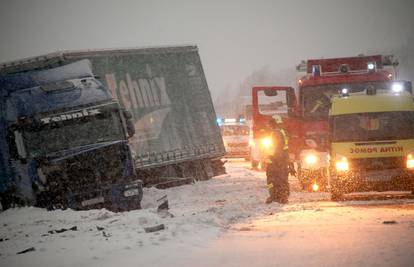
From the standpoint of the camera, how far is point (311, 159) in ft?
43.6

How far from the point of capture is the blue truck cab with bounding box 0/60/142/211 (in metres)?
11.5

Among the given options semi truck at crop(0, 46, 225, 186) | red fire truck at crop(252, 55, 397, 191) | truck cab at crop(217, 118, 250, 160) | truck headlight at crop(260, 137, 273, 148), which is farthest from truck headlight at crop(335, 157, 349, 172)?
truck cab at crop(217, 118, 250, 160)

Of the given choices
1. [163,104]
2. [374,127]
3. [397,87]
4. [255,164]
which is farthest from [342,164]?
[255,164]

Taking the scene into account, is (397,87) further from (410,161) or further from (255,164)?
(255,164)

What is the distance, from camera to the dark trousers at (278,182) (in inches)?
468

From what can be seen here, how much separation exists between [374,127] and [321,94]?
2587 mm

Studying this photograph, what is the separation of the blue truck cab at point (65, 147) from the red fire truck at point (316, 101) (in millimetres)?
3601

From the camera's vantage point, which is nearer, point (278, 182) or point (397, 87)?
point (278, 182)

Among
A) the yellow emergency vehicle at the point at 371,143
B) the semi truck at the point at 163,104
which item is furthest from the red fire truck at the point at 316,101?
the semi truck at the point at 163,104

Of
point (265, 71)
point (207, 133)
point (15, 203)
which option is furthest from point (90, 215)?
point (265, 71)

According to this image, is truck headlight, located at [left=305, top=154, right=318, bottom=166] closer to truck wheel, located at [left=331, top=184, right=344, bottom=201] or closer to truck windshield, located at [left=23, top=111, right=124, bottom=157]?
truck wheel, located at [left=331, top=184, right=344, bottom=201]

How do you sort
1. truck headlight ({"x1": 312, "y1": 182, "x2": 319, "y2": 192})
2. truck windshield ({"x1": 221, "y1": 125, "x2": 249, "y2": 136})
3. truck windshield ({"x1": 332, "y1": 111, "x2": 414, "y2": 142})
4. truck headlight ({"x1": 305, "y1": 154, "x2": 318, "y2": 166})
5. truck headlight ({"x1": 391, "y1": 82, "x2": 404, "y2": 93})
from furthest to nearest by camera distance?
truck windshield ({"x1": 221, "y1": 125, "x2": 249, "y2": 136}) < truck headlight ({"x1": 312, "y1": 182, "x2": 319, "y2": 192}) < truck headlight ({"x1": 391, "y1": 82, "x2": 404, "y2": 93}) < truck headlight ({"x1": 305, "y1": 154, "x2": 318, "y2": 166}) < truck windshield ({"x1": 332, "y1": 111, "x2": 414, "y2": 142})

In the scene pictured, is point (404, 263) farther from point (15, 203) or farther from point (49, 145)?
point (15, 203)

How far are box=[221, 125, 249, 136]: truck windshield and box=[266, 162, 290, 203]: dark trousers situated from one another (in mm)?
17677
